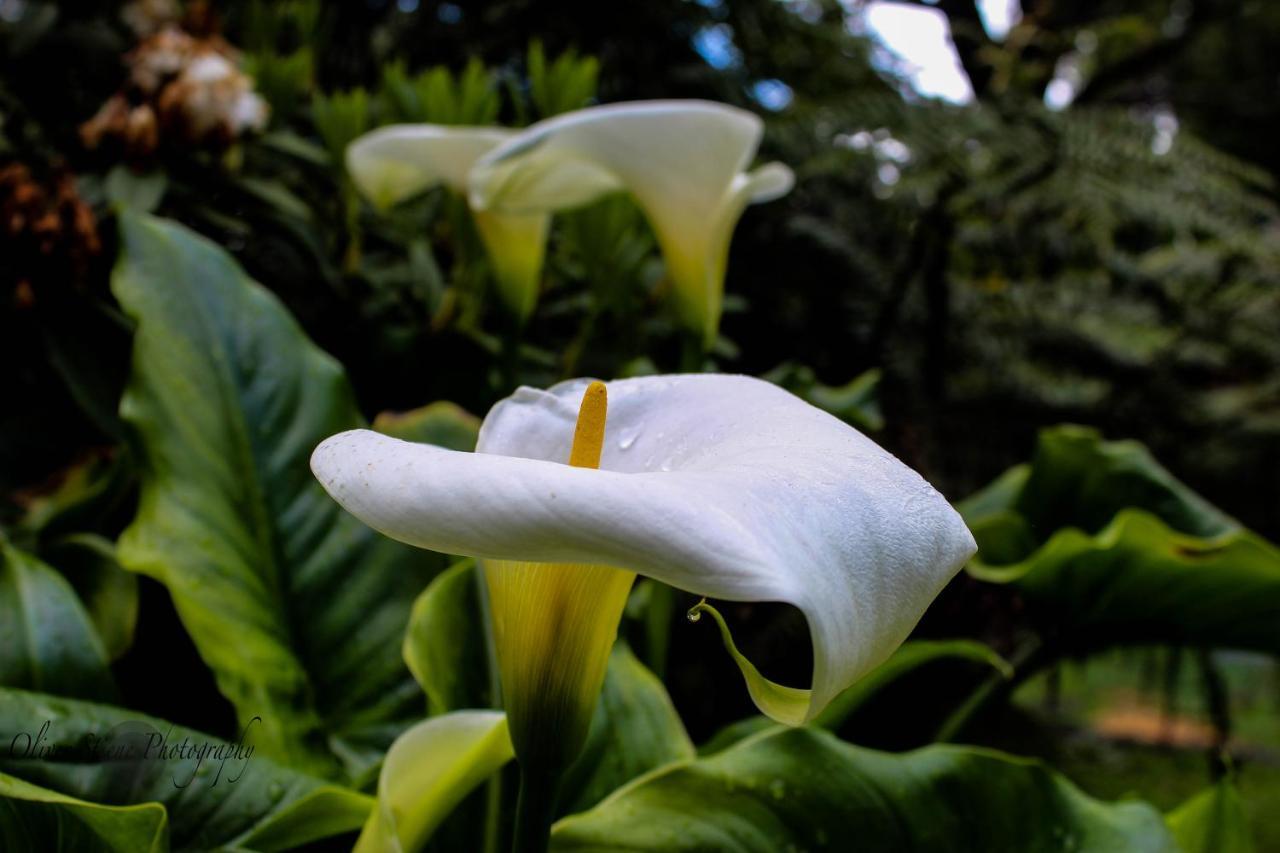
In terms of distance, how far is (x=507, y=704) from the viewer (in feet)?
1.02

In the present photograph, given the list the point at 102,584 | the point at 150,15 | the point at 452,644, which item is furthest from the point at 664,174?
the point at 150,15

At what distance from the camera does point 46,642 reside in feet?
1.56

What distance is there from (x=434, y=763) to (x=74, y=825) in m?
0.13

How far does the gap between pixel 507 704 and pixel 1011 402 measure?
129cm

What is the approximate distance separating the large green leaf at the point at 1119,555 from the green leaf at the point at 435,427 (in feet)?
Answer: 1.23

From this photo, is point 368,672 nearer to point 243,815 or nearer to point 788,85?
point 243,815

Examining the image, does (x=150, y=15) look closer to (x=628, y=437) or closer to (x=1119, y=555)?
(x=628, y=437)

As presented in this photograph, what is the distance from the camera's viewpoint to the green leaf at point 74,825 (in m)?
0.33

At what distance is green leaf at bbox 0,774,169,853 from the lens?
33cm

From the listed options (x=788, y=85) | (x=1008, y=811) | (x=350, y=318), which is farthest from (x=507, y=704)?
(x=788, y=85)

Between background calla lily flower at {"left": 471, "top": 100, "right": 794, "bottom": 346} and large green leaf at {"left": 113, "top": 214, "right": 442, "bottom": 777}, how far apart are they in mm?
181

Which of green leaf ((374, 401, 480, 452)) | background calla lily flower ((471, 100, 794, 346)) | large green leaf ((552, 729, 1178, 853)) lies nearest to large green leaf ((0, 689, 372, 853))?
large green leaf ((552, 729, 1178, 853))

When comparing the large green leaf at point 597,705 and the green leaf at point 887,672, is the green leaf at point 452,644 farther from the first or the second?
the green leaf at point 887,672

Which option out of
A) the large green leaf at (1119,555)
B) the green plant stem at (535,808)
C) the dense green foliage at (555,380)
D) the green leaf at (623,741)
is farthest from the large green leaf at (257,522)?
the large green leaf at (1119,555)
